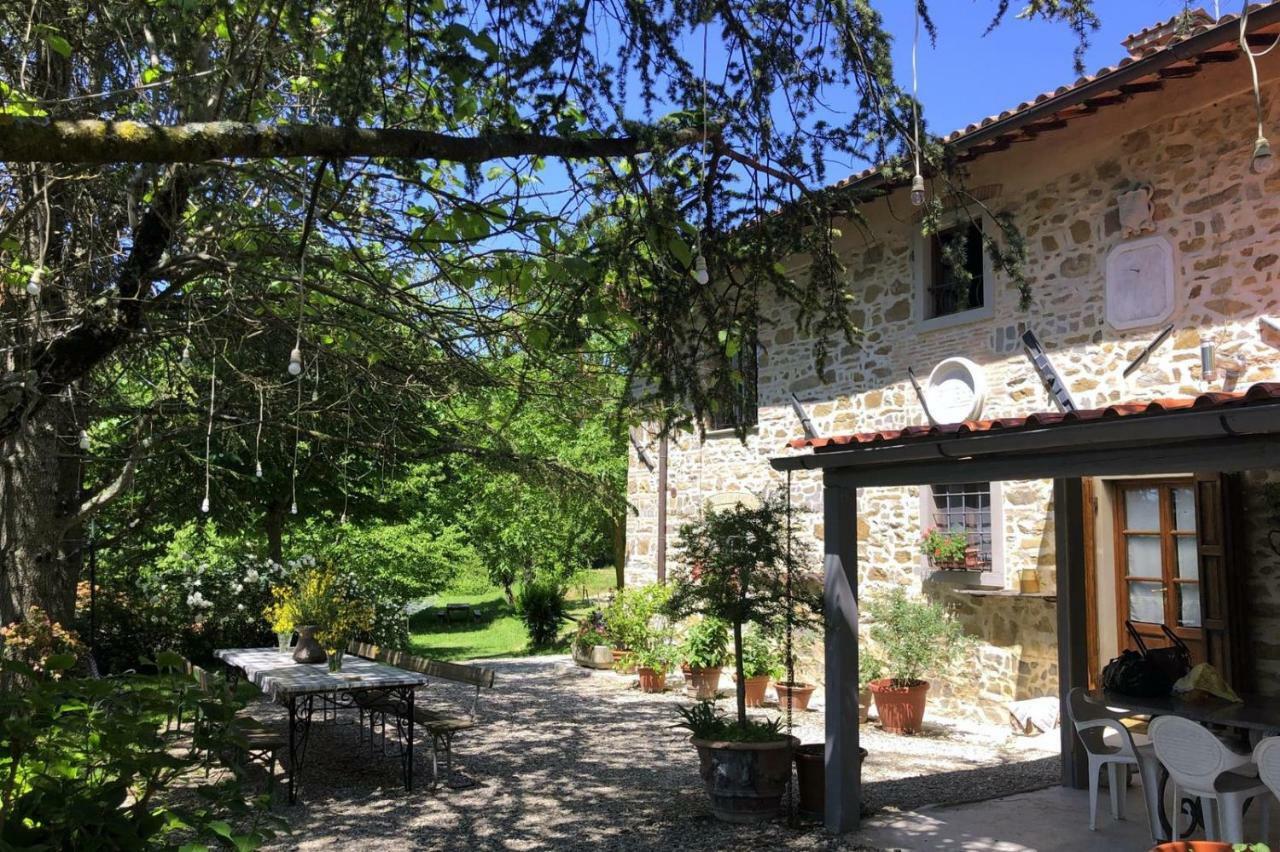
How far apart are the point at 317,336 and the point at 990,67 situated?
4.65m

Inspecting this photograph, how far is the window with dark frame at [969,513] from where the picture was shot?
878 cm

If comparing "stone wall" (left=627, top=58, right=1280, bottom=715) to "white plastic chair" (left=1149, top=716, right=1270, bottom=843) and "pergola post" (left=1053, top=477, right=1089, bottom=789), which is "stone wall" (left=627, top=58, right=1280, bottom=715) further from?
"white plastic chair" (left=1149, top=716, right=1270, bottom=843)

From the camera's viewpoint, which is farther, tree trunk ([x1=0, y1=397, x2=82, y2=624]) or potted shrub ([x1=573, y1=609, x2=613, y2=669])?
potted shrub ([x1=573, y1=609, x2=613, y2=669])

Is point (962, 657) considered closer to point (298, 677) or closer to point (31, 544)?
point (298, 677)

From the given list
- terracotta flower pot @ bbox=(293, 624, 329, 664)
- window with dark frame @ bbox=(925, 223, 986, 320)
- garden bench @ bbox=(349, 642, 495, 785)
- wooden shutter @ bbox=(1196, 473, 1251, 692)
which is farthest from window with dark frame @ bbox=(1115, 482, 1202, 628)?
terracotta flower pot @ bbox=(293, 624, 329, 664)

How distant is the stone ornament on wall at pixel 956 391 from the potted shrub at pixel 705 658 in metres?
3.66

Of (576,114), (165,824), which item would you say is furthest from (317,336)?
(165,824)

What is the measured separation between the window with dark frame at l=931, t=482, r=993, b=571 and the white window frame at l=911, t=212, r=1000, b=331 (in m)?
1.54

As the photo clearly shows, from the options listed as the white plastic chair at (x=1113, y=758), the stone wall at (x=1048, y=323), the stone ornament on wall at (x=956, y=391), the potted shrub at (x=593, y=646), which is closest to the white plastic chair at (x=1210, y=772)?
the white plastic chair at (x=1113, y=758)

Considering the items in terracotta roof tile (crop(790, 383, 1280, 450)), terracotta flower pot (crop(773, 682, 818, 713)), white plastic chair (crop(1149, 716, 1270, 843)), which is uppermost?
terracotta roof tile (crop(790, 383, 1280, 450))

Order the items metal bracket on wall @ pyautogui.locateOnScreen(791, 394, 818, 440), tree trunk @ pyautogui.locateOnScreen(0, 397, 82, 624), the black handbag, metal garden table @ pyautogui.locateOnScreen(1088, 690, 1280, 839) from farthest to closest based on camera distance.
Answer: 1. metal bracket on wall @ pyautogui.locateOnScreen(791, 394, 818, 440)
2. tree trunk @ pyautogui.locateOnScreen(0, 397, 82, 624)
3. the black handbag
4. metal garden table @ pyautogui.locateOnScreen(1088, 690, 1280, 839)

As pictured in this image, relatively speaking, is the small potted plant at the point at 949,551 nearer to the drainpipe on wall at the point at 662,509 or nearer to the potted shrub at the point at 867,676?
the potted shrub at the point at 867,676

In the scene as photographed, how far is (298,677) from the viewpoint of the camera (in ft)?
23.6

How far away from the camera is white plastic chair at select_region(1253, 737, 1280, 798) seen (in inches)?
165
